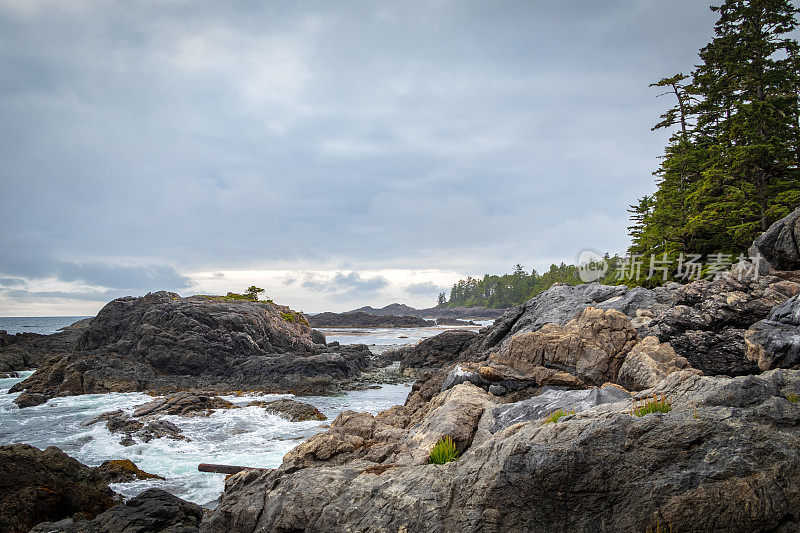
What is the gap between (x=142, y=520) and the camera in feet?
28.4

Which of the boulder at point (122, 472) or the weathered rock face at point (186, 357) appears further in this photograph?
the weathered rock face at point (186, 357)

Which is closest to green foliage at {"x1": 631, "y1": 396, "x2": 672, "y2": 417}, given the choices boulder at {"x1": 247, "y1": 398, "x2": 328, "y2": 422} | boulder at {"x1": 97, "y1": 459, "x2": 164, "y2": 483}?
boulder at {"x1": 97, "y1": 459, "x2": 164, "y2": 483}

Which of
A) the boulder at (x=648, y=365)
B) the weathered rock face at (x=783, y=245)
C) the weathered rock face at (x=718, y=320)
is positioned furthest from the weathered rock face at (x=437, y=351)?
the boulder at (x=648, y=365)

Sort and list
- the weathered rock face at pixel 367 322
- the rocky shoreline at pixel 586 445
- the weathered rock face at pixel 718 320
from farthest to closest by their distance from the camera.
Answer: the weathered rock face at pixel 367 322 → the weathered rock face at pixel 718 320 → the rocky shoreline at pixel 586 445

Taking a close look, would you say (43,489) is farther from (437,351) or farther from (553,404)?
(437,351)

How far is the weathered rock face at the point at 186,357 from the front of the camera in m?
30.7

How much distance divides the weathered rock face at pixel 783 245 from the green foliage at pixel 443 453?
2166 cm

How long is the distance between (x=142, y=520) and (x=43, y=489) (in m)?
3.25

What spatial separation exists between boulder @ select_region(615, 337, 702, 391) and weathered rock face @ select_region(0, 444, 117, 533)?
15.6 m

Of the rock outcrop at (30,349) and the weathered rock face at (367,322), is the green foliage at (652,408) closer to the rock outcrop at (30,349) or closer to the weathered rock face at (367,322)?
the rock outcrop at (30,349)

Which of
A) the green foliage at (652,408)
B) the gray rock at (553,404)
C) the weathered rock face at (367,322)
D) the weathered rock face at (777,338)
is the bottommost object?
the weathered rock face at (367,322)

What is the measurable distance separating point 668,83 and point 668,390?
129 feet

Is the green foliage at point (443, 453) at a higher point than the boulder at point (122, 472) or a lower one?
higher

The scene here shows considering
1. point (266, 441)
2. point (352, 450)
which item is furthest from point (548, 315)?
point (352, 450)
